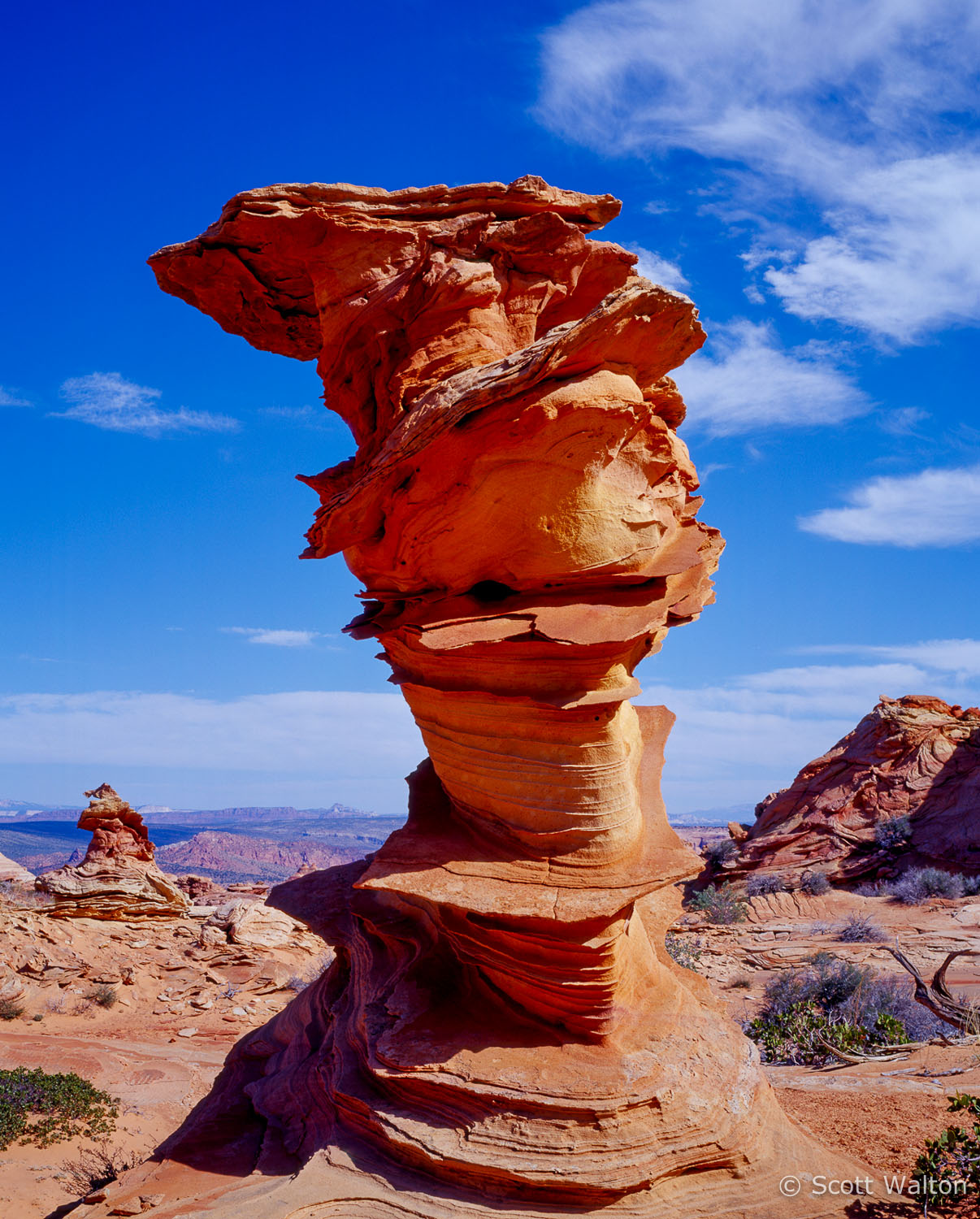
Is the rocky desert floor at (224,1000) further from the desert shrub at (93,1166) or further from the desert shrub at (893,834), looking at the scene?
the desert shrub at (893,834)

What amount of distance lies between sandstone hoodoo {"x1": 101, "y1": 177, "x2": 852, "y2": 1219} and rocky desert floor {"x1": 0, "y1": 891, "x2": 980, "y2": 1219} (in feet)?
7.04

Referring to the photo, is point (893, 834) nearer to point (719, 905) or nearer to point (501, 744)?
point (719, 905)

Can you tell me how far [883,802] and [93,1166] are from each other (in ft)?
78.3

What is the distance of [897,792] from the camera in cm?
2652

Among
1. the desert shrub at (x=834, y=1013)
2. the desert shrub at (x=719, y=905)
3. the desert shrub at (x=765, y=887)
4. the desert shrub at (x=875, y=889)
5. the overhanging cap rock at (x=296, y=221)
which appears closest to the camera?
the overhanging cap rock at (x=296, y=221)

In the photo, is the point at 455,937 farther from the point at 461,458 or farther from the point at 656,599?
the point at 461,458

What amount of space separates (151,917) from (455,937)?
1962cm

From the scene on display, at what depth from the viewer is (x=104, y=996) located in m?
16.6

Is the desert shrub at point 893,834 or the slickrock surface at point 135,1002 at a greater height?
the desert shrub at point 893,834

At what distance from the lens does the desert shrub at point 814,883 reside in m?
23.4

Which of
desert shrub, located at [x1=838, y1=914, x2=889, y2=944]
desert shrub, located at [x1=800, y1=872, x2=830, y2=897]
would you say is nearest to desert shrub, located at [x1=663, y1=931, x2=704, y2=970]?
desert shrub, located at [x1=838, y1=914, x2=889, y2=944]

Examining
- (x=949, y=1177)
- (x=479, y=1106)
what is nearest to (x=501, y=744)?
(x=479, y=1106)

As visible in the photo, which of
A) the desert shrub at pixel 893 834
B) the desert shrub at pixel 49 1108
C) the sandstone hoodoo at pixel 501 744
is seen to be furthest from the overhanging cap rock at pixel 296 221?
the desert shrub at pixel 893 834

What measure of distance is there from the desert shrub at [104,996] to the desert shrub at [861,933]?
1502cm
